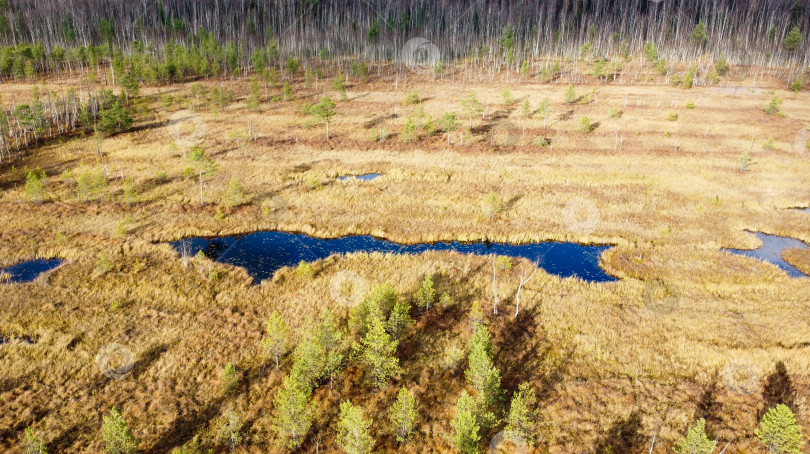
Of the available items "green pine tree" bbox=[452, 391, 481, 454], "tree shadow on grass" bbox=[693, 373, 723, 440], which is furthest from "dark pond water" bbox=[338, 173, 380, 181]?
"tree shadow on grass" bbox=[693, 373, 723, 440]

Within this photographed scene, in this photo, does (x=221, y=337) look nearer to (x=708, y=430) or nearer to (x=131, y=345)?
(x=131, y=345)

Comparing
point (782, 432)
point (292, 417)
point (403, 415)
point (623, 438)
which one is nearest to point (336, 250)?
point (292, 417)

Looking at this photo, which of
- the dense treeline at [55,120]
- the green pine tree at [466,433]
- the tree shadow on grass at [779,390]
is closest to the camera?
the green pine tree at [466,433]

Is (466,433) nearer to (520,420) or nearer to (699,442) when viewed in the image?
(520,420)

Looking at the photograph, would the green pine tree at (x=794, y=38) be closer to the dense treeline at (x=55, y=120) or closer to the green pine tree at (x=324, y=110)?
the green pine tree at (x=324, y=110)

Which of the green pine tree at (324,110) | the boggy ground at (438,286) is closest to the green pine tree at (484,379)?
the boggy ground at (438,286)
